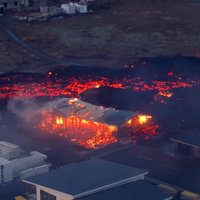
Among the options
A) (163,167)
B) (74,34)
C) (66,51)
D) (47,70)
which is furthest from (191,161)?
(74,34)

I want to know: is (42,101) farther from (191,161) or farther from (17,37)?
(17,37)

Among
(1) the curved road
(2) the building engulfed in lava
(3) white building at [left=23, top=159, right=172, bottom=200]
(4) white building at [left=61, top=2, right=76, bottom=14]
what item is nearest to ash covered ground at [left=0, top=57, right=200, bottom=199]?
(2) the building engulfed in lava

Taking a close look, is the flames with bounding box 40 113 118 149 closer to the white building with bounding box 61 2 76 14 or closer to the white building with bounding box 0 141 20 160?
the white building with bounding box 0 141 20 160

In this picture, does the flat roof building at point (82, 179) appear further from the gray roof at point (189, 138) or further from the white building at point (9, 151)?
the gray roof at point (189, 138)

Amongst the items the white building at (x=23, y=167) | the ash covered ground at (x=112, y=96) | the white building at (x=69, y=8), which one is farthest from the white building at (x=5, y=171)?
the white building at (x=69, y=8)

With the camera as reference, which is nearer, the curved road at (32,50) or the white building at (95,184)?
the white building at (95,184)
